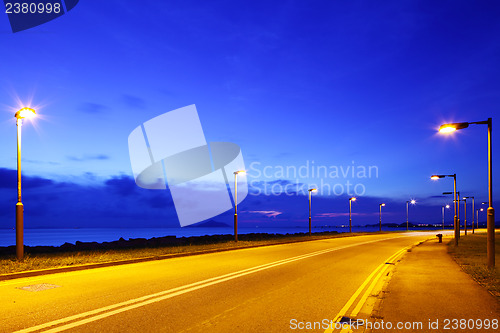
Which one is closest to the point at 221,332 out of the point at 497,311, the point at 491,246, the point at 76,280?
the point at 497,311

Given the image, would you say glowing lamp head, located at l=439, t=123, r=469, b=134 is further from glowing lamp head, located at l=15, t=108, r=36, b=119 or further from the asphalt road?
glowing lamp head, located at l=15, t=108, r=36, b=119

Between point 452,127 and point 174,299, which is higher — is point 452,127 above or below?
above

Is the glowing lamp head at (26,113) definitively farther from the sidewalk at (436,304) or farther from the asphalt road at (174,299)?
the sidewalk at (436,304)

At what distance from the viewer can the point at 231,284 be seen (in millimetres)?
10883

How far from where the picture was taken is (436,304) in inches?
324

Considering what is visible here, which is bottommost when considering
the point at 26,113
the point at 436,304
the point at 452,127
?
the point at 436,304

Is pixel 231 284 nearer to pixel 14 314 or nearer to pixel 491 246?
pixel 14 314

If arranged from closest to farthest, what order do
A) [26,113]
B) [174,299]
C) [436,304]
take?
[436,304], [174,299], [26,113]

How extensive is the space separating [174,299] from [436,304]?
18.0 feet

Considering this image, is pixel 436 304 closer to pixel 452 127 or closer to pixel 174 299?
pixel 174 299

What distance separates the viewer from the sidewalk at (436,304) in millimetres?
6676

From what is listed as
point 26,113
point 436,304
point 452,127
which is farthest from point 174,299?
point 452,127

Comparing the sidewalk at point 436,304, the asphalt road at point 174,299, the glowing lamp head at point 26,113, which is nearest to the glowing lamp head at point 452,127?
the sidewalk at point 436,304

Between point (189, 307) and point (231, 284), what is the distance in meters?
3.07
